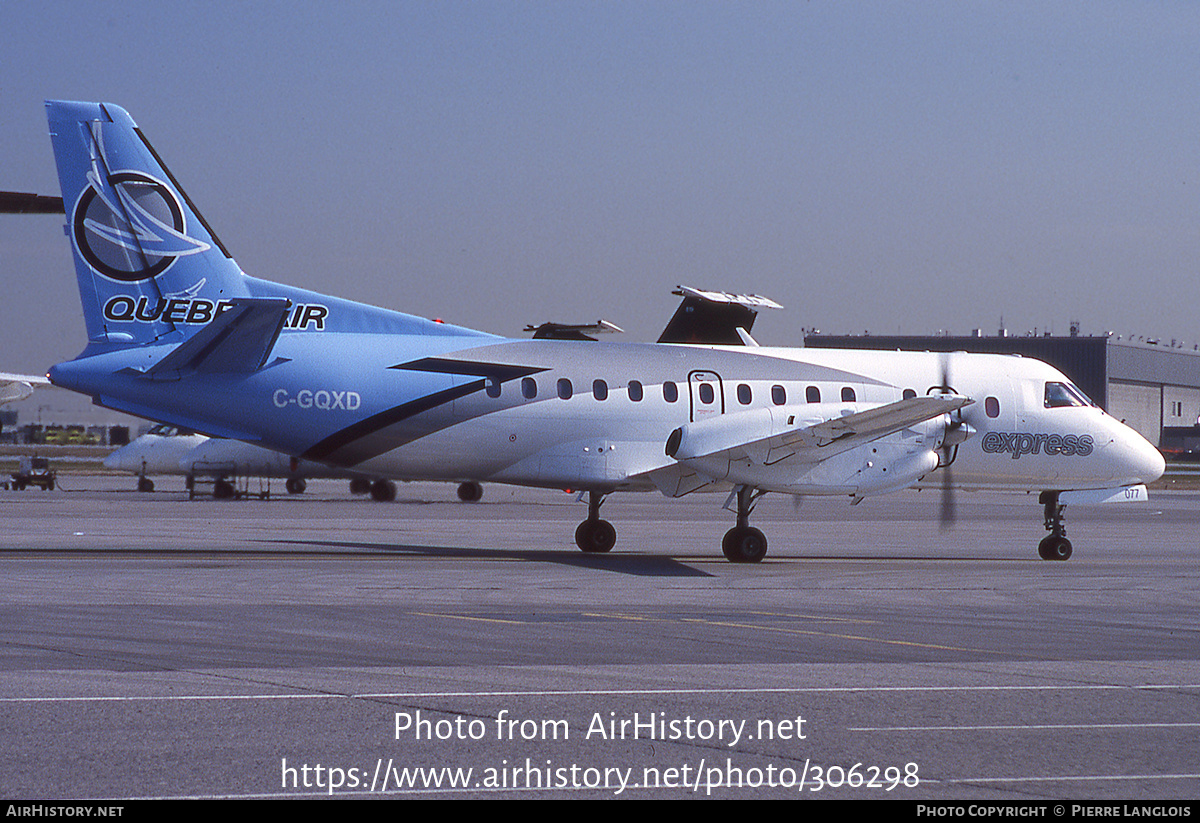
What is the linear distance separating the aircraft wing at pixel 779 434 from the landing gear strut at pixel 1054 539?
14.8ft

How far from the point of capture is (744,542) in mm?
22422

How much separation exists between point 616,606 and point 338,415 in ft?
27.2

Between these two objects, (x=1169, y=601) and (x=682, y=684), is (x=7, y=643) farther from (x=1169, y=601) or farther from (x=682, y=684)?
(x=1169, y=601)

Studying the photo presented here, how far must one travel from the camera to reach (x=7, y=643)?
11.9 m

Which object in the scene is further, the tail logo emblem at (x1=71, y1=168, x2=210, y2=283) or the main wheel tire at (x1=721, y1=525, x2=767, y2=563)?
the main wheel tire at (x1=721, y1=525, x2=767, y2=563)

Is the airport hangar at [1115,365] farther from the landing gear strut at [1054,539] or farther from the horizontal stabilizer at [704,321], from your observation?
the landing gear strut at [1054,539]

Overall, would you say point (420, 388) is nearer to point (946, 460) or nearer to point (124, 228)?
point (124, 228)

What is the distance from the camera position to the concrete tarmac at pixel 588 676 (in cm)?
728

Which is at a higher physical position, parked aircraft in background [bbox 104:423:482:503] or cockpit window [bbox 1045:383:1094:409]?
cockpit window [bbox 1045:383:1094:409]

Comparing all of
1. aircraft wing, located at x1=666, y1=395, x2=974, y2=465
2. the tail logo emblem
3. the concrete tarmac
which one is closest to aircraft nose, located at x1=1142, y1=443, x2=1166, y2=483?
the concrete tarmac

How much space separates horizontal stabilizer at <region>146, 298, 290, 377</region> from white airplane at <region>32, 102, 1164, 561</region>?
0.03m

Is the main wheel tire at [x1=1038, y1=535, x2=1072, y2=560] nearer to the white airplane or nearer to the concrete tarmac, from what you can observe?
the white airplane

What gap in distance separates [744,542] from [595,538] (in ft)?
11.7

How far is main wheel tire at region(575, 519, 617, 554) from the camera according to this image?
24.8 m
